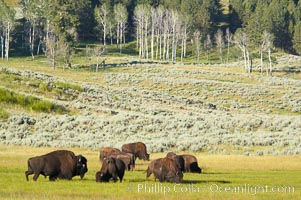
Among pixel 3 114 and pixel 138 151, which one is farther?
pixel 3 114

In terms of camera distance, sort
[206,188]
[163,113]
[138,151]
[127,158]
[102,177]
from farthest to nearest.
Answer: [163,113] < [138,151] < [127,158] < [102,177] < [206,188]

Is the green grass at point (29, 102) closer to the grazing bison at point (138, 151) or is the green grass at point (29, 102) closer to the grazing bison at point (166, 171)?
the grazing bison at point (138, 151)

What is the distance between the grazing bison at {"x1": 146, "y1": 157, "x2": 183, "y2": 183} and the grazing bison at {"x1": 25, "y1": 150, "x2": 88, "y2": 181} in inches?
89.3

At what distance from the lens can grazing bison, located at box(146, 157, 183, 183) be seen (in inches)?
611

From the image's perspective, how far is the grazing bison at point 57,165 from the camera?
14.8 metres

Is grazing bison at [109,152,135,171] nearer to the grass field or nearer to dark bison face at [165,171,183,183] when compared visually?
Answer: the grass field

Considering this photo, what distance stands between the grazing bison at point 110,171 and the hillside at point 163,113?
13.7 metres

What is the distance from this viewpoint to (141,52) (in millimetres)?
118375

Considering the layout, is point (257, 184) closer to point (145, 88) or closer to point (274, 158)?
point (274, 158)

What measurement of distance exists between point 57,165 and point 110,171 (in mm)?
1636

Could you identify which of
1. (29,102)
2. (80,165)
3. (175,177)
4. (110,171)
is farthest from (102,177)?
(29,102)

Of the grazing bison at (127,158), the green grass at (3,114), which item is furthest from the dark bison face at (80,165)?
the green grass at (3,114)

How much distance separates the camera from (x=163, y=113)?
49531 mm

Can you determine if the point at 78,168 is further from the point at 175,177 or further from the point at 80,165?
the point at 175,177
